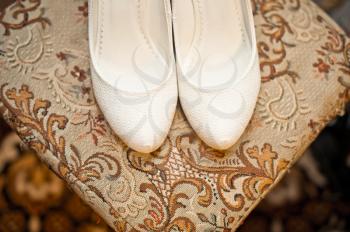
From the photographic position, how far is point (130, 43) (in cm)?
75

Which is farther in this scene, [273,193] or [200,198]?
[273,193]

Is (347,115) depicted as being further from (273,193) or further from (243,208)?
(243,208)

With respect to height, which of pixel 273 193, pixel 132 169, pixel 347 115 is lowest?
pixel 273 193

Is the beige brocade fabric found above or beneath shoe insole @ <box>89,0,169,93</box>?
beneath

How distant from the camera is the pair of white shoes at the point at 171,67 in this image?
68cm

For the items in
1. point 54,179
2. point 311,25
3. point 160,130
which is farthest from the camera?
point 54,179

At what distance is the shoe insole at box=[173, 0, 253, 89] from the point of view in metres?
0.71

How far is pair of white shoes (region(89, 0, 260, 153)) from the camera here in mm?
680

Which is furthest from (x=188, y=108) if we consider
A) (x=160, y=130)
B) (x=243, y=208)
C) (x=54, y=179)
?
(x=54, y=179)

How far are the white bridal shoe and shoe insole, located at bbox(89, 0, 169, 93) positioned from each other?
0.03 m

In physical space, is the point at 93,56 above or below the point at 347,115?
above

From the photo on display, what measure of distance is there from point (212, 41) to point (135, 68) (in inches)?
4.6

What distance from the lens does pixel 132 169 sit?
0.70 metres

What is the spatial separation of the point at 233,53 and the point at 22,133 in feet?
1.01
